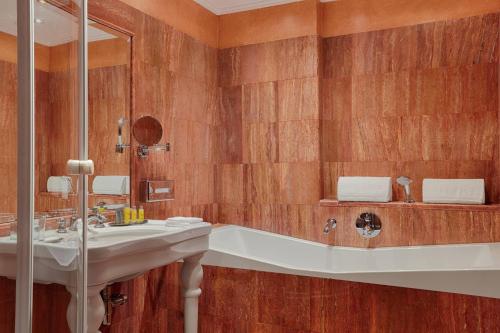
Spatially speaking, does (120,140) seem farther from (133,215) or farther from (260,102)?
(260,102)

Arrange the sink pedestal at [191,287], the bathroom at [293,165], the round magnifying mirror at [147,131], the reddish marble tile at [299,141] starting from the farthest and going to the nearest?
the reddish marble tile at [299,141], the round magnifying mirror at [147,131], the sink pedestal at [191,287], the bathroom at [293,165]

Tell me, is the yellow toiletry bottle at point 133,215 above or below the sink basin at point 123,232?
above

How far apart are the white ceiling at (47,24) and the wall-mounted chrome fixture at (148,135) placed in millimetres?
1944

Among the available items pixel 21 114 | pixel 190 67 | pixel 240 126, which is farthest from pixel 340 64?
pixel 21 114

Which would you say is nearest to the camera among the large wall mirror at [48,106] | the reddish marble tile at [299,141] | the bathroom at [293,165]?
the large wall mirror at [48,106]

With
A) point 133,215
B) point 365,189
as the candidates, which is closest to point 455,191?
point 365,189

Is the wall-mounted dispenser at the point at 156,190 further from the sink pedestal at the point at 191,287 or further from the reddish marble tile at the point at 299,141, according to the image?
the reddish marble tile at the point at 299,141

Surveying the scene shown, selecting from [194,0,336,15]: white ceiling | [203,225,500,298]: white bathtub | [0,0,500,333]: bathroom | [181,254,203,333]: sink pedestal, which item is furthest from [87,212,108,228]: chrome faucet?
[194,0,336,15]: white ceiling

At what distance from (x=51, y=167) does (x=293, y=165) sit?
279 cm

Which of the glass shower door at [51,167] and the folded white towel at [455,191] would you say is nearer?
the glass shower door at [51,167]

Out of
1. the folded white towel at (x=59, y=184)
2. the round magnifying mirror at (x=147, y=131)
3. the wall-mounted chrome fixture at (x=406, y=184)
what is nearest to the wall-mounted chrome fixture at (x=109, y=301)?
the round magnifying mirror at (x=147, y=131)

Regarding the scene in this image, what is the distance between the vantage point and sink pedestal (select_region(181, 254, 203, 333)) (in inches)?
98.9

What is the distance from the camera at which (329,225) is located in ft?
10.8

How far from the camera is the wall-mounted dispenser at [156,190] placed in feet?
9.52
